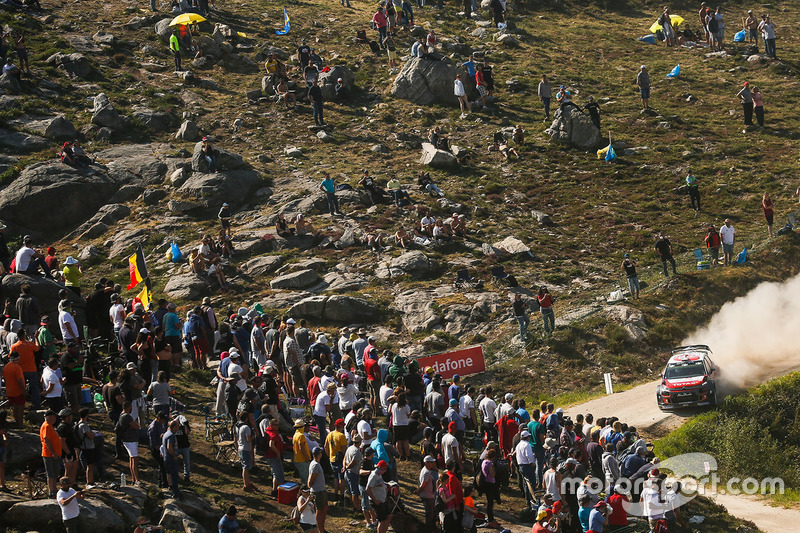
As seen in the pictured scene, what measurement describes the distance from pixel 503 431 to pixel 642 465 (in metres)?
3.55

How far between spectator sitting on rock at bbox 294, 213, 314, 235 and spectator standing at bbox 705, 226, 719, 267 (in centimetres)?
1765

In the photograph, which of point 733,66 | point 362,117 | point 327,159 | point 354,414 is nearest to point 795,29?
point 733,66

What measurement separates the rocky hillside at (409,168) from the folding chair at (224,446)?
1172 cm

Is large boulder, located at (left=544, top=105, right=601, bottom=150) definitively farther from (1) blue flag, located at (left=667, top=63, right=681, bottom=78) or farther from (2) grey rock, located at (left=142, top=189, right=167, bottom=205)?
(2) grey rock, located at (left=142, top=189, right=167, bottom=205)

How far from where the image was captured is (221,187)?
4159cm

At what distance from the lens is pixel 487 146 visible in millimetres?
45875

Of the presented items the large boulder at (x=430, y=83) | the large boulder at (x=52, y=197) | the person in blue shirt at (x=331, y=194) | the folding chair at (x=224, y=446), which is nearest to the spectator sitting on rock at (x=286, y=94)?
the large boulder at (x=430, y=83)

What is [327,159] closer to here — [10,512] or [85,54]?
[85,54]

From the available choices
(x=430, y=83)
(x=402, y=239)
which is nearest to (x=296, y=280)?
(x=402, y=239)

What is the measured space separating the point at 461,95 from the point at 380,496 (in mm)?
36455

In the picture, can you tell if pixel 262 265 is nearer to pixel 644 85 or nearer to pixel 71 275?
pixel 71 275

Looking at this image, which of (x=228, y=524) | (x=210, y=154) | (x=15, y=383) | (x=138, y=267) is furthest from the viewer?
(x=210, y=154)

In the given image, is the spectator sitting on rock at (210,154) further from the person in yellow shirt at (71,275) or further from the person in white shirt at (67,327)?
the person in white shirt at (67,327)

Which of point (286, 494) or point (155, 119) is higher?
point (155, 119)
